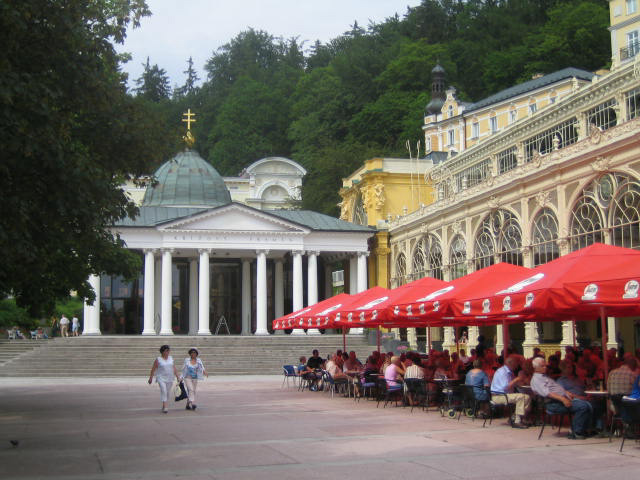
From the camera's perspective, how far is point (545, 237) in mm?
32375

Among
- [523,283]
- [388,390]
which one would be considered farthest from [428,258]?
[523,283]

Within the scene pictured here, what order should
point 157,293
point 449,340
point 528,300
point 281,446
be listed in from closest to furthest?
1. point 281,446
2. point 528,300
3. point 449,340
4. point 157,293

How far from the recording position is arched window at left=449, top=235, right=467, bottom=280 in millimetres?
40812

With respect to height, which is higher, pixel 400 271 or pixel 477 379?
pixel 400 271

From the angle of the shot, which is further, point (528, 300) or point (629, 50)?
point (629, 50)

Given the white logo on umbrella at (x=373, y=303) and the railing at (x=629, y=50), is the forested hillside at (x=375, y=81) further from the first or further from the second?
the white logo on umbrella at (x=373, y=303)

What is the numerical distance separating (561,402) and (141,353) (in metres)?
30.6

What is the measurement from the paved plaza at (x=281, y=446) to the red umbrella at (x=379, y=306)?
2.31 metres

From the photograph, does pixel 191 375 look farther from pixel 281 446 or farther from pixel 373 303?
pixel 281 446

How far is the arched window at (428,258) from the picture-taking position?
44.6m

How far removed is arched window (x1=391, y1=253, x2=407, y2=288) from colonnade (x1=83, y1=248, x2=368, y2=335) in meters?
1.99

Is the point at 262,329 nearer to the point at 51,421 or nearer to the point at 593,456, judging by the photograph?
the point at 51,421

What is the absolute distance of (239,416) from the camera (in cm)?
1867

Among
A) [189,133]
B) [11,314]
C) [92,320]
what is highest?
[189,133]
